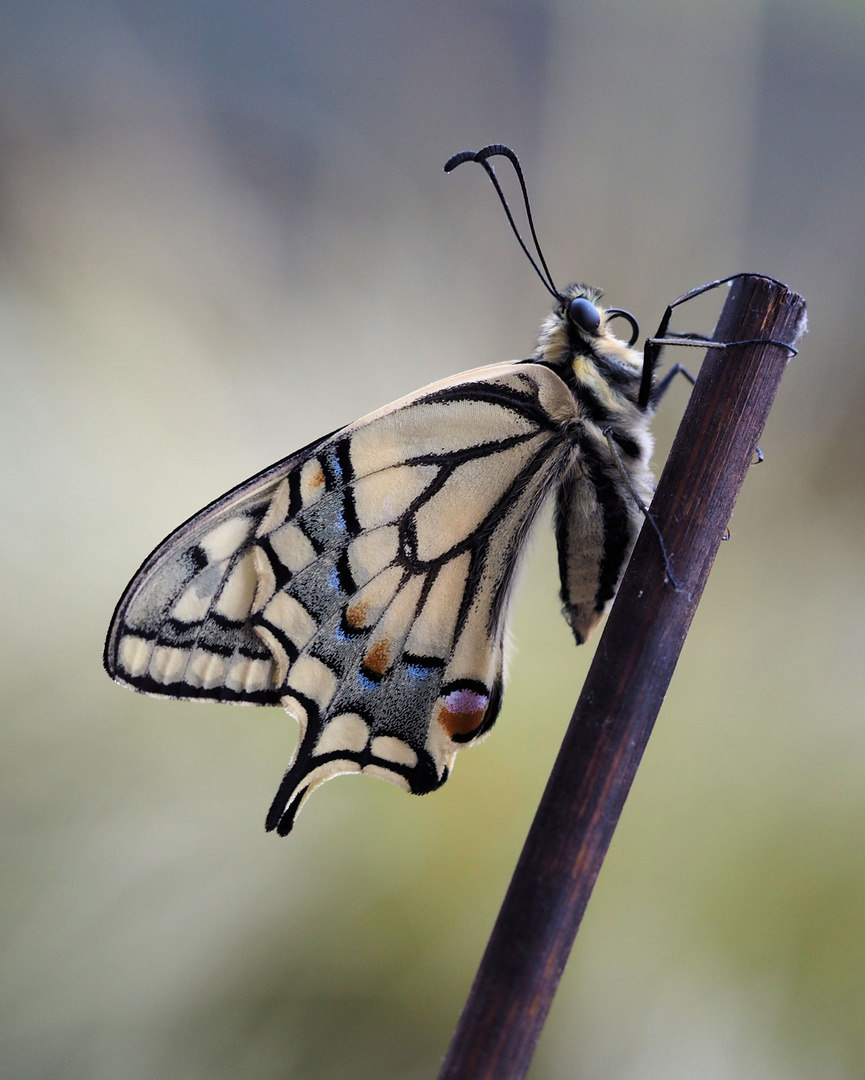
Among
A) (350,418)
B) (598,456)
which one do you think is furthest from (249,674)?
(350,418)

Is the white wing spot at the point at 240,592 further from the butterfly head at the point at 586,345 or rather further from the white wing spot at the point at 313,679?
the butterfly head at the point at 586,345

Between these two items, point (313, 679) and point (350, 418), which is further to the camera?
point (350, 418)

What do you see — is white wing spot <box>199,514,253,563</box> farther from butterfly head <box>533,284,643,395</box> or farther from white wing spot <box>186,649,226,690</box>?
butterfly head <box>533,284,643,395</box>

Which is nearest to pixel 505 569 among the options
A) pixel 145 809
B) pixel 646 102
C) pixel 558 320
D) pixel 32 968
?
pixel 558 320

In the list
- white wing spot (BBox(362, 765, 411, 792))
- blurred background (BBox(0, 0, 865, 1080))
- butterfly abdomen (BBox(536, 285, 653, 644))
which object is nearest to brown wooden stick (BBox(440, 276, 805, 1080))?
butterfly abdomen (BBox(536, 285, 653, 644))

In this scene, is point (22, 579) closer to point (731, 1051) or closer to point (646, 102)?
point (731, 1051)

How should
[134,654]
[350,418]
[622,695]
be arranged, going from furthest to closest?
[350,418], [134,654], [622,695]

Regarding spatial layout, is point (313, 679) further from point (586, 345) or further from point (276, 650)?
point (586, 345)
